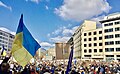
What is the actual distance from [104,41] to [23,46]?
7705cm

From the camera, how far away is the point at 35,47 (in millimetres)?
9398

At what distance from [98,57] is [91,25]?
755 inches

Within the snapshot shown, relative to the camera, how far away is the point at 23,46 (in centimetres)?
889

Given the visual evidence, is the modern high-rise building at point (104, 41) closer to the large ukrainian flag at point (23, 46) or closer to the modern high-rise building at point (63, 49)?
the modern high-rise building at point (63, 49)

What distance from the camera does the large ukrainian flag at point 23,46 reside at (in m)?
8.45

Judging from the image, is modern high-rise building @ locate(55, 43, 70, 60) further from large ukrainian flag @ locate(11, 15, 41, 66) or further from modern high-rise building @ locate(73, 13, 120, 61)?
modern high-rise building @ locate(73, 13, 120, 61)

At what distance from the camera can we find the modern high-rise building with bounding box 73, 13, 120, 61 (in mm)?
78250

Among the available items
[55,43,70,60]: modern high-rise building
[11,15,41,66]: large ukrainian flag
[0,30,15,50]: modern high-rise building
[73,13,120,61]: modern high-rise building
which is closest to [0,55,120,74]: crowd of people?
[11,15,41,66]: large ukrainian flag

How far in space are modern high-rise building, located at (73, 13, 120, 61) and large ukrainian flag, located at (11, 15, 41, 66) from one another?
6560 centimetres

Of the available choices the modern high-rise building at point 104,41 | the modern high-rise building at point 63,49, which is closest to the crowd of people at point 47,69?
the modern high-rise building at point 63,49

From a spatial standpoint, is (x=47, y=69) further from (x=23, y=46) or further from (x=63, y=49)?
(x=63, y=49)

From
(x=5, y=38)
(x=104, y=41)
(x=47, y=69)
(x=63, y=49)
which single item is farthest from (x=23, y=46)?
(x=5, y=38)

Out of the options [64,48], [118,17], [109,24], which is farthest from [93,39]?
[64,48]

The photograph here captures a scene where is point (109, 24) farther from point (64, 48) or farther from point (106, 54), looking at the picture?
point (64, 48)
